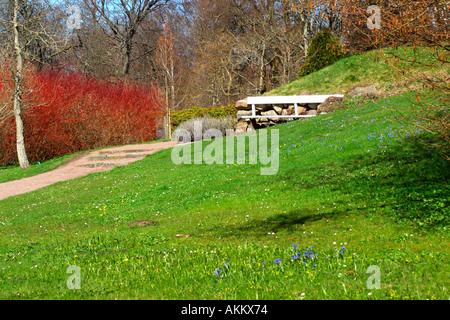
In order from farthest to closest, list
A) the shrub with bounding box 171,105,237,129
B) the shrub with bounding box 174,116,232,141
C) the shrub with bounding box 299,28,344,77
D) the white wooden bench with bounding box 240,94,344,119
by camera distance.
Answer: the shrub with bounding box 171,105,237,129 < the shrub with bounding box 299,28,344,77 < the shrub with bounding box 174,116,232,141 < the white wooden bench with bounding box 240,94,344,119

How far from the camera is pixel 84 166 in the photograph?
19.5m

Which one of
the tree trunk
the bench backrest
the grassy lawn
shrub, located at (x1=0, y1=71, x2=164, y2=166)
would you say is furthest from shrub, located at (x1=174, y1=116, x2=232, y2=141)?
the tree trunk

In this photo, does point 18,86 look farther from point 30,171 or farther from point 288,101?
point 288,101

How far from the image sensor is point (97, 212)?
10.3m

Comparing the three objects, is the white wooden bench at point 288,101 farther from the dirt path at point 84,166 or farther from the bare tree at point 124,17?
the bare tree at point 124,17

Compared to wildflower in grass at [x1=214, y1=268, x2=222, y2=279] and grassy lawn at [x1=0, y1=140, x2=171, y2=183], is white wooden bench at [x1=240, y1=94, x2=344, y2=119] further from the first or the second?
wildflower in grass at [x1=214, y1=268, x2=222, y2=279]

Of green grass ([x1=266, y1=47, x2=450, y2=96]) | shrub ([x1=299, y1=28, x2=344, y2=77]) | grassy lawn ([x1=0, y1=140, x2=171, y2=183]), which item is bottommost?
grassy lawn ([x1=0, y1=140, x2=171, y2=183])

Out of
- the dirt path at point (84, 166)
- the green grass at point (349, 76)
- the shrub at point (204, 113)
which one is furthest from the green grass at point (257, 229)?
the shrub at point (204, 113)

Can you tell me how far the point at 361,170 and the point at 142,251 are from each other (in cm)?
564

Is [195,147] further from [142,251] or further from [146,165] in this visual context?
[142,251]

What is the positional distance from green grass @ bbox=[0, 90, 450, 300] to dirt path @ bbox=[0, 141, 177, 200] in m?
2.49

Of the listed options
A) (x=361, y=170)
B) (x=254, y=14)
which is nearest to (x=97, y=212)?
(x=361, y=170)

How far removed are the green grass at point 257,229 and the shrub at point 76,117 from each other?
1005 cm

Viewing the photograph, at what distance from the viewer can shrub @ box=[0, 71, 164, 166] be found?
2245cm
